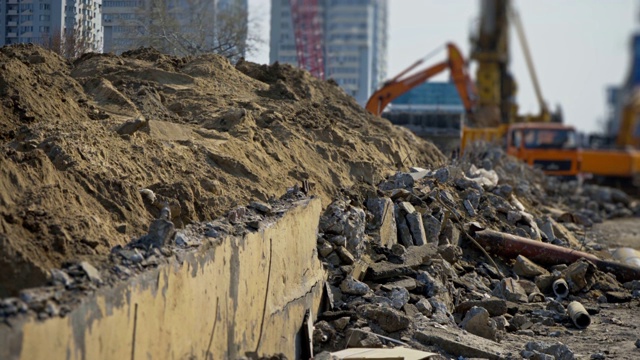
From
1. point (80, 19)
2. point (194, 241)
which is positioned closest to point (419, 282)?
point (194, 241)

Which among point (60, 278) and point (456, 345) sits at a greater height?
point (60, 278)

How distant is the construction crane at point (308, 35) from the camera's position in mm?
24014

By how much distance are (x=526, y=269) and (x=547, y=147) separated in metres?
17.3

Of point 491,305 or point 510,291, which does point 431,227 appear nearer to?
point 510,291

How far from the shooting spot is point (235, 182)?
9367 millimetres

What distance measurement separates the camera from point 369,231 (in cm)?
1091

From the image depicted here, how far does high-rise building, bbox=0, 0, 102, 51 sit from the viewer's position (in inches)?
488

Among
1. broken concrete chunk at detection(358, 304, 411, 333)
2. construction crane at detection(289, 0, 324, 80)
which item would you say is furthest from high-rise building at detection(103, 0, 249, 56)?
broken concrete chunk at detection(358, 304, 411, 333)

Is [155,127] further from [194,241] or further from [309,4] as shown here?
[309,4]

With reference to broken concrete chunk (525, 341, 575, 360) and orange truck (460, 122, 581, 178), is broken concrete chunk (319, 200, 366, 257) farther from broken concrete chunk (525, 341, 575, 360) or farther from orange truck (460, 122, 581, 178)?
orange truck (460, 122, 581, 178)

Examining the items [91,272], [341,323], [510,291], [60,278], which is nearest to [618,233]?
[510,291]

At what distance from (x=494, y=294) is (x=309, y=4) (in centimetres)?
2571

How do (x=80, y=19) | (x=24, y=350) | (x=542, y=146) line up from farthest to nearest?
(x=542, y=146), (x=80, y=19), (x=24, y=350)

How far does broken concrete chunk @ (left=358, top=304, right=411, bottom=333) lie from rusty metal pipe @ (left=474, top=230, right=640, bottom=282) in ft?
14.3
